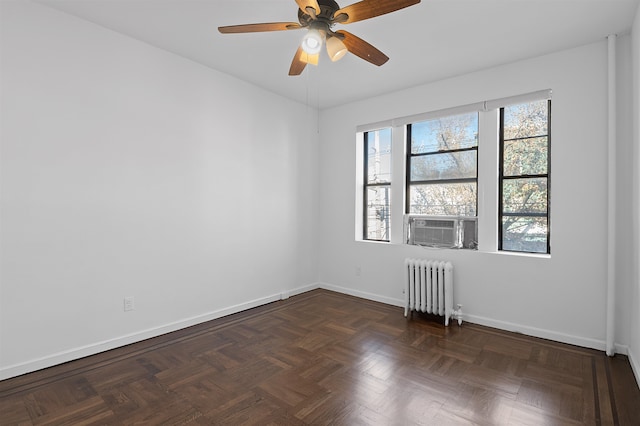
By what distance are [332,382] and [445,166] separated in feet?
8.86

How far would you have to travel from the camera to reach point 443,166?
155 inches

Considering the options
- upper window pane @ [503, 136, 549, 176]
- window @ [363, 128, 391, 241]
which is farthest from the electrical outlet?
upper window pane @ [503, 136, 549, 176]

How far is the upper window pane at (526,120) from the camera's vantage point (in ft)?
10.8

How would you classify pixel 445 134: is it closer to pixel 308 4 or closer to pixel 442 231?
pixel 442 231

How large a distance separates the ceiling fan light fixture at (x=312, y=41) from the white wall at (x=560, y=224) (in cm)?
214

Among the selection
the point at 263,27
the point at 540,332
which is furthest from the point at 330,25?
the point at 540,332

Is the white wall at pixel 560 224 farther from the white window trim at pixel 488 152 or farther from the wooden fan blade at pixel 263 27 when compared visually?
the wooden fan blade at pixel 263 27

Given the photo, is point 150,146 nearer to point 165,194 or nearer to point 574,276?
point 165,194

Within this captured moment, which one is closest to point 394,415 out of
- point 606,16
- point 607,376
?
point 607,376

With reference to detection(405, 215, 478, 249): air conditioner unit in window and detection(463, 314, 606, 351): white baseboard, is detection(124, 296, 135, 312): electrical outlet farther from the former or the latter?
detection(463, 314, 606, 351): white baseboard

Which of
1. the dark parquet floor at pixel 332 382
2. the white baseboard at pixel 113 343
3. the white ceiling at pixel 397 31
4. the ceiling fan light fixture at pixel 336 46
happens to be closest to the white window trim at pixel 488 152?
the white ceiling at pixel 397 31

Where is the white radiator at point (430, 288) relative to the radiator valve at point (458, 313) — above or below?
above

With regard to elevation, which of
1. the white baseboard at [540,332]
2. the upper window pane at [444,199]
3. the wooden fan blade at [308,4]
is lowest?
the white baseboard at [540,332]

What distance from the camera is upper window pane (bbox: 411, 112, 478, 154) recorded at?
12.2ft
